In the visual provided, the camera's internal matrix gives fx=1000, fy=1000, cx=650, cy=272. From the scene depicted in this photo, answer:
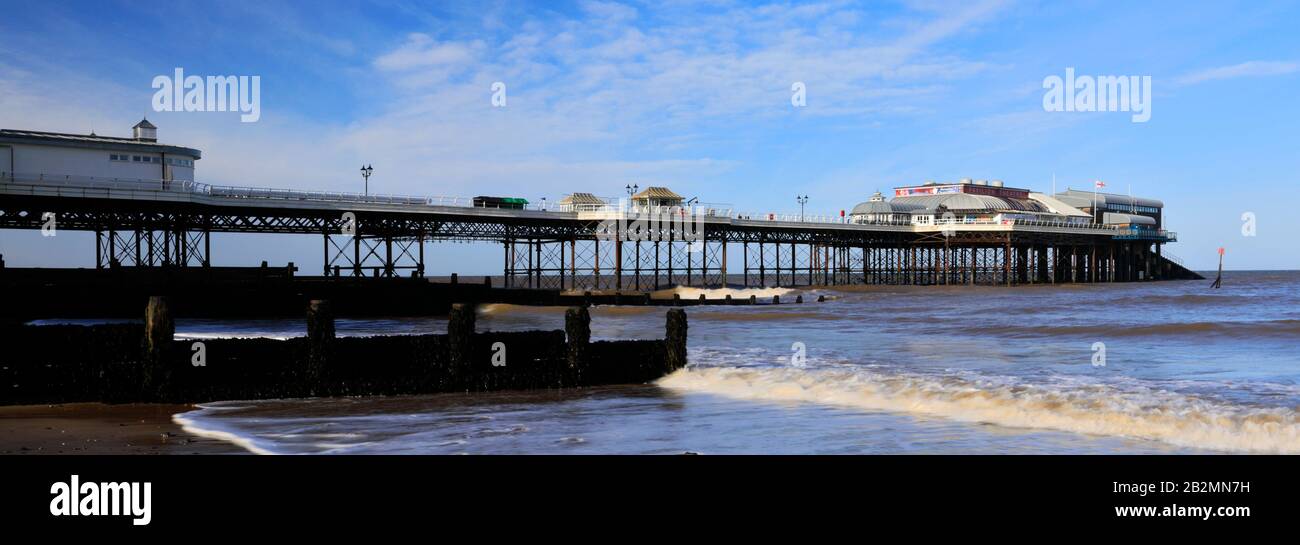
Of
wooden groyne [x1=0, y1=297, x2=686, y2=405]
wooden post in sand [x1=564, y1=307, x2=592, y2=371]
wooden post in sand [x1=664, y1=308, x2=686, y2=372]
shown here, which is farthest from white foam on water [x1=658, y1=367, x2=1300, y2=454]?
wooden groyne [x1=0, y1=297, x2=686, y2=405]

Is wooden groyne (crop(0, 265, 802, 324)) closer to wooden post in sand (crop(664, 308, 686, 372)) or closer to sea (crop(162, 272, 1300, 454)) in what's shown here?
wooden post in sand (crop(664, 308, 686, 372))

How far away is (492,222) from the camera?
67.0 metres

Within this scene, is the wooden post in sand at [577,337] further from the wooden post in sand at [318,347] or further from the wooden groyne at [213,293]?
the wooden groyne at [213,293]

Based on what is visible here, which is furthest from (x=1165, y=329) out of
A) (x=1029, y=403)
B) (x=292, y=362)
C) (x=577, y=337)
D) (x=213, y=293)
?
(x=213, y=293)

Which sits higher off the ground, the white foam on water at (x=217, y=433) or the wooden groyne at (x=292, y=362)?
the wooden groyne at (x=292, y=362)

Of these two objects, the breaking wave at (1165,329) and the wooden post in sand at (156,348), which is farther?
the breaking wave at (1165,329)

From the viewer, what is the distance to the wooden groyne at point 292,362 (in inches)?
625

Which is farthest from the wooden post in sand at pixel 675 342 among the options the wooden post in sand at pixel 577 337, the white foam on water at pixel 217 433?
the white foam on water at pixel 217 433

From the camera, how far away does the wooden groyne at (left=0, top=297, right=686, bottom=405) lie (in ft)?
52.1

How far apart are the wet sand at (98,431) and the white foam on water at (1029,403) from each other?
870 centimetres

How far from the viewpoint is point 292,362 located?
56.0ft
